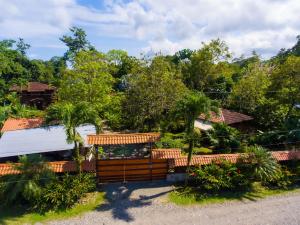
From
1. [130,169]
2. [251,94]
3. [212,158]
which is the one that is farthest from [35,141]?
[251,94]

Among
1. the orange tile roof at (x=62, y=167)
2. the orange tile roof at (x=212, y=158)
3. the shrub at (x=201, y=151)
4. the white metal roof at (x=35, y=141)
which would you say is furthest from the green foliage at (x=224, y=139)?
the orange tile roof at (x=62, y=167)

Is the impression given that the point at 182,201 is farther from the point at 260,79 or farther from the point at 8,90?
the point at 8,90

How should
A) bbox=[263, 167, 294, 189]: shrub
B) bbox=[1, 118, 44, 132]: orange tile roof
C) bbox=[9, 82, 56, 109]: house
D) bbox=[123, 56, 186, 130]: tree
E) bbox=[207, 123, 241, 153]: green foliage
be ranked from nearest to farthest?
bbox=[263, 167, 294, 189]: shrub < bbox=[207, 123, 241, 153]: green foliage < bbox=[1, 118, 44, 132]: orange tile roof < bbox=[123, 56, 186, 130]: tree < bbox=[9, 82, 56, 109]: house

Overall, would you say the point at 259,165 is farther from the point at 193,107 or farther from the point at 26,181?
the point at 26,181

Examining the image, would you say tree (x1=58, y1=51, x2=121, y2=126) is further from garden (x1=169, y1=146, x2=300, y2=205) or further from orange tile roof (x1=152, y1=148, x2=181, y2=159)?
garden (x1=169, y1=146, x2=300, y2=205)

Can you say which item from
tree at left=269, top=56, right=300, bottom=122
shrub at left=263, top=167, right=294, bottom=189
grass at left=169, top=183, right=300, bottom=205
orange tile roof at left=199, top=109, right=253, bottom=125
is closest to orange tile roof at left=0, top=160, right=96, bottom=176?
grass at left=169, top=183, right=300, bottom=205

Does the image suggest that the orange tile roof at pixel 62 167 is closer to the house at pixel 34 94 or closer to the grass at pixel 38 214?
the grass at pixel 38 214

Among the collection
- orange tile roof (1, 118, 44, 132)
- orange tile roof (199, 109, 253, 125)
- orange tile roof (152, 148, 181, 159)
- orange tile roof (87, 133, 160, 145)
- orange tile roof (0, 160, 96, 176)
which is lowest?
orange tile roof (0, 160, 96, 176)
